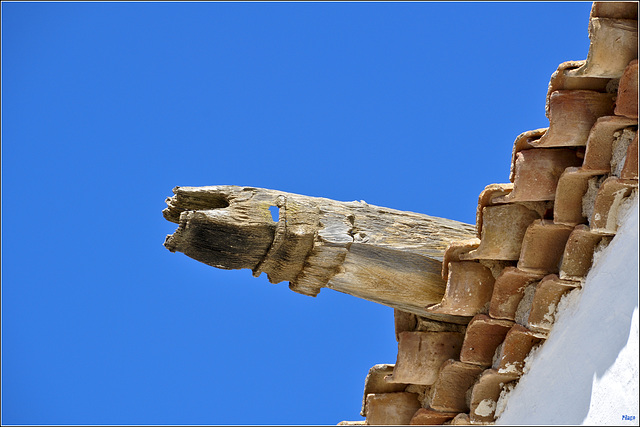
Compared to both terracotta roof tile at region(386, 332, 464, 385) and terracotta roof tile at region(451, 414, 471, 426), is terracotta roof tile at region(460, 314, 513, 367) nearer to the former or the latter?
terracotta roof tile at region(386, 332, 464, 385)

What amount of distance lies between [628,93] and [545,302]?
1.21m

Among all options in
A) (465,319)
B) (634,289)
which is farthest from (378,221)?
(634,289)

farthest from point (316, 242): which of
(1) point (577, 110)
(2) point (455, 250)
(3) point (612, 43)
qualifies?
(3) point (612, 43)

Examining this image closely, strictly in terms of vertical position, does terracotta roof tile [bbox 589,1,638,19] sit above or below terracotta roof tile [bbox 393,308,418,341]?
above

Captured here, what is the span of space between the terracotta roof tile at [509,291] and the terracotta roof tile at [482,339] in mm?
56

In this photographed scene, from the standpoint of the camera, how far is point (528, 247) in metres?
4.04

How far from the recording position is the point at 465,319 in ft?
14.9

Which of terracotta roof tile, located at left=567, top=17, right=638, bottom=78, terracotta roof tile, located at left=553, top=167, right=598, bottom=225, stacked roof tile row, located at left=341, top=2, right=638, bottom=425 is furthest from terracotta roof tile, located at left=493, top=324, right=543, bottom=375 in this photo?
terracotta roof tile, located at left=567, top=17, right=638, bottom=78

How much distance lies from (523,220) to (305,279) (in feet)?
4.10

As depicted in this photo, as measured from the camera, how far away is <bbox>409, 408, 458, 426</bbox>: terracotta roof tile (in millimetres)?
4664

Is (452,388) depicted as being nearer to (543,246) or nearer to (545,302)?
(545,302)

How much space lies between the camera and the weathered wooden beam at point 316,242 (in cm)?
411

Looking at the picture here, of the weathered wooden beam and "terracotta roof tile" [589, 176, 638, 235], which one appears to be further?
the weathered wooden beam

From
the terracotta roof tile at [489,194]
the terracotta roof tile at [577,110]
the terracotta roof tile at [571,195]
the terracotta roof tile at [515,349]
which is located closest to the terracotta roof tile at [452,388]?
the terracotta roof tile at [515,349]
